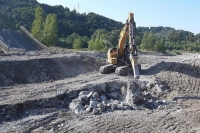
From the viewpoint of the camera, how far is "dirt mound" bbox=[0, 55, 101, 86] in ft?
59.9

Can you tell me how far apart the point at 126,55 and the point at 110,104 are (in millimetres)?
6670

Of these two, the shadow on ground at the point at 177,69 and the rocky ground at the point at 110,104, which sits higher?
the shadow on ground at the point at 177,69

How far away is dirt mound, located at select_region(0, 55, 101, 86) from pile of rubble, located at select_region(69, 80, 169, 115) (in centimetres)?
635

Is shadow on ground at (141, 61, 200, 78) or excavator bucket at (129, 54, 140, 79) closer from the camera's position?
excavator bucket at (129, 54, 140, 79)

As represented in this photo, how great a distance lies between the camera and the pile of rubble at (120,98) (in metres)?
12.0

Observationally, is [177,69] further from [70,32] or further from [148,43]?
[70,32]

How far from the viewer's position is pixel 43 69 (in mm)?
20516

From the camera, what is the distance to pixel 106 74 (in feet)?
62.8

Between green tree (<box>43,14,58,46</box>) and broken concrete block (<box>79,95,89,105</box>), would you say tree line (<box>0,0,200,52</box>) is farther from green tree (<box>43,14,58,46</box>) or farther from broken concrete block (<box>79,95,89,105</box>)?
broken concrete block (<box>79,95,89,105</box>)

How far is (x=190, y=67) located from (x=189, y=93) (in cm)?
291

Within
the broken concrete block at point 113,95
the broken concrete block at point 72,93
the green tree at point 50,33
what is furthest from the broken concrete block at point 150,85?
the green tree at point 50,33

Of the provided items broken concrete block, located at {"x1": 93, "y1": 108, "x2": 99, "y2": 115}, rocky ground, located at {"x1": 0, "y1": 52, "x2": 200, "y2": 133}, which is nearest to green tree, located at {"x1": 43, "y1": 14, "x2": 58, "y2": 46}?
rocky ground, located at {"x1": 0, "y1": 52, "x2": 200, "y2": 133}

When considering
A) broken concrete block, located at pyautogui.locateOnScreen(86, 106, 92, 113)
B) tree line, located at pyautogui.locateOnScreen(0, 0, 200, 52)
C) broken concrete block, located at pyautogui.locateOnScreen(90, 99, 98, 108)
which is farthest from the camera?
tree line, located at pyautogui.locateOnScreen(0, 0, 200, 52)

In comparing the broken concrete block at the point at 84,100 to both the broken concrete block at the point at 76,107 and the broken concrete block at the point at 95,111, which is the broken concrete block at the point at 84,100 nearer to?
the broken concrete block at the point at 76,107
